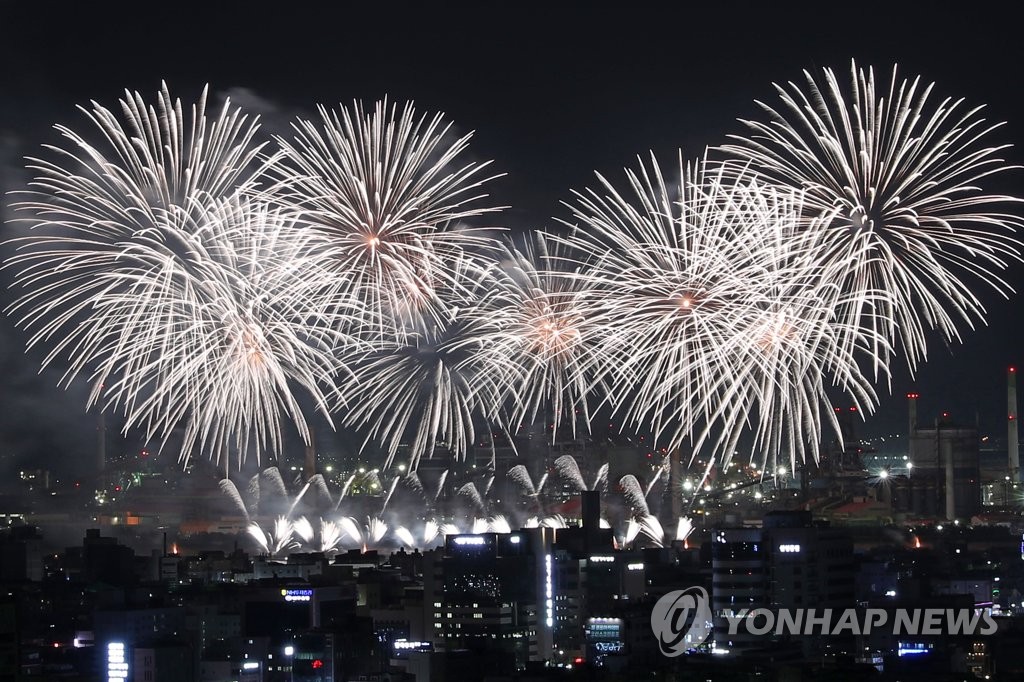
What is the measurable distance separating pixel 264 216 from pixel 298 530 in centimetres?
4185

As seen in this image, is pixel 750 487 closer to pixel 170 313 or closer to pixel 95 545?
pixel 95 545

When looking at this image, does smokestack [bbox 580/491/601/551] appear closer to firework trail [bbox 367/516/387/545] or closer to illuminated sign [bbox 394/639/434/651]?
illuminated sign [bbox 394/639/434/651]

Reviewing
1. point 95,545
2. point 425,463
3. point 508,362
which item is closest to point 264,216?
point 508,362

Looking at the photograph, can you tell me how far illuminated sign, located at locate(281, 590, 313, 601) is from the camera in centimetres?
5750

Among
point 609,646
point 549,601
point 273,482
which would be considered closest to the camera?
point 609,646

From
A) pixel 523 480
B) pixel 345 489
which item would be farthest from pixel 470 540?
pixel 345 489

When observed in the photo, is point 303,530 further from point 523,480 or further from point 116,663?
point 116,663

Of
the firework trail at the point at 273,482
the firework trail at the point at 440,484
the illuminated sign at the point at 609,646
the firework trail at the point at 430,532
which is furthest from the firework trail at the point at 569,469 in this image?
the illuminated sign at the point at 609,646

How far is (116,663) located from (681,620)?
54.6 feet

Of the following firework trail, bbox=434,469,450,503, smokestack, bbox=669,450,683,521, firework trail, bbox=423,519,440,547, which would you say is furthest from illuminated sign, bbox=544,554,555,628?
firework trail, bbox=423,519,440,547

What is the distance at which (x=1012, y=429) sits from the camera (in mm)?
126750

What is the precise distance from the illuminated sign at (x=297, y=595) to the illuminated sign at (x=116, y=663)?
854 cm

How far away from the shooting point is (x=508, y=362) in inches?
1614

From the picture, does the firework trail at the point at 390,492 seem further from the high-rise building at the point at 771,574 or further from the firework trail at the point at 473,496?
the high-rise building at the point at 771,574
